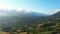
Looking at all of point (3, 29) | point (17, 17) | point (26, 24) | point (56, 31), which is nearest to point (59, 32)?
point (56, 31)

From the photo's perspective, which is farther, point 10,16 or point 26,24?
point 26,24

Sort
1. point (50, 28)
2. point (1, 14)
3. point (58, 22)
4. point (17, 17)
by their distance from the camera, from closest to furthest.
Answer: point (1, 14) → point (17, 17) → point (50, 28) → point (58, 22)

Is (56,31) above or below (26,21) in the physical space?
below

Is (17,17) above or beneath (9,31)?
above

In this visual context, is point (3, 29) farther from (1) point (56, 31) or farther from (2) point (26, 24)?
(1) point (56, 31)

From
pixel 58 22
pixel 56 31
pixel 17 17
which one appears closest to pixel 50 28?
pixel 56 31

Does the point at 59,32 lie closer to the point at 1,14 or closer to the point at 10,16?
the point at 10,16

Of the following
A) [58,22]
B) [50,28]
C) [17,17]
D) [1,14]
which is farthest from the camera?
[58,22]

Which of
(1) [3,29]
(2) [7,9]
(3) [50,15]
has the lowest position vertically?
(1) [3,29]

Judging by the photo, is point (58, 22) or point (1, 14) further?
point (58, 22)
